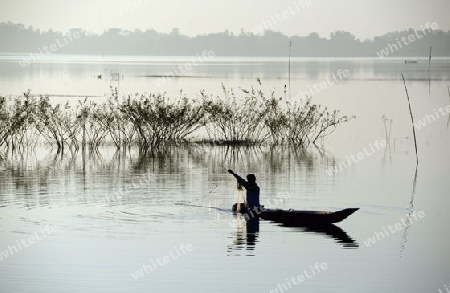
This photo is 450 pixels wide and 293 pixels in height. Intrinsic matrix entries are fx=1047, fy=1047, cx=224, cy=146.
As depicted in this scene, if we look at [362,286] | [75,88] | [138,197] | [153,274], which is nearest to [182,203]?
[138,197]

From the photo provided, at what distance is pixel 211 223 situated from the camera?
78.4 ft

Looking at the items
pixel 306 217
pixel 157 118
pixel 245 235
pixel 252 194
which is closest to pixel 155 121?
pixel 157 118

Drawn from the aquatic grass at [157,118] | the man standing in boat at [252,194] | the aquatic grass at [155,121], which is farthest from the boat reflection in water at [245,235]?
the aquatic grass at [157,118]

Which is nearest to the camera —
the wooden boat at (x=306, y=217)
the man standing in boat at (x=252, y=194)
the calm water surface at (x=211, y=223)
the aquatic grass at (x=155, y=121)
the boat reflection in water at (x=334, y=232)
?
the calm water surface at (x=211, y=223)

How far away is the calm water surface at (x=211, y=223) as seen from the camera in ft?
61.4

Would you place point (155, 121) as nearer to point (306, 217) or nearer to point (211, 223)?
point (211, 223)

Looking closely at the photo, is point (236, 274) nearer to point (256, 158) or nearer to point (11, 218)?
point (11, 218)

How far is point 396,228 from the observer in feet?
78.3

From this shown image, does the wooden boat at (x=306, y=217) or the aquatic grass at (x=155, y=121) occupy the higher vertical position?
the aquatic grass at (x=155, y=121)

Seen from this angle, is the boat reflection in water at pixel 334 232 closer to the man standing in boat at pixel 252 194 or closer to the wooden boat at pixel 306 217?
the wooden boat at pixel 306 217

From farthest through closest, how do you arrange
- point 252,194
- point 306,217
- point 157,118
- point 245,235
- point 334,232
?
point 157,118 < point 252,194 < point 306,217 < point 334,232 < point 245,235

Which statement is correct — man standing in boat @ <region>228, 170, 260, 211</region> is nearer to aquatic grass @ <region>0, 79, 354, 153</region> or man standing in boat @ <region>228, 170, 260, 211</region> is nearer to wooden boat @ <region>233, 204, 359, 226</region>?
wooden boat @ <region>233, 204, 359, 226</region>

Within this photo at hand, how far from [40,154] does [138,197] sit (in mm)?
12110

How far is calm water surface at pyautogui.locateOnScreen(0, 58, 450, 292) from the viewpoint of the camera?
61.4ft
